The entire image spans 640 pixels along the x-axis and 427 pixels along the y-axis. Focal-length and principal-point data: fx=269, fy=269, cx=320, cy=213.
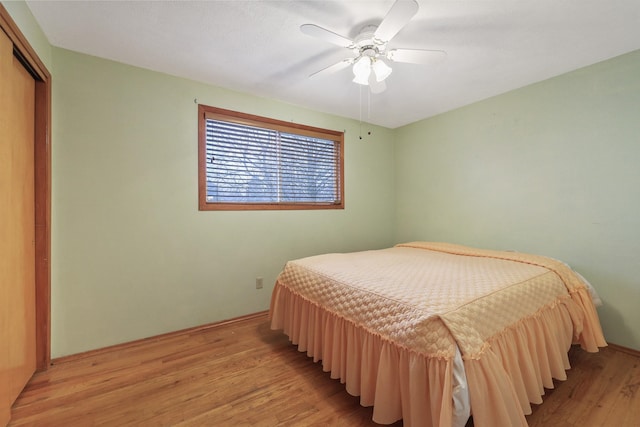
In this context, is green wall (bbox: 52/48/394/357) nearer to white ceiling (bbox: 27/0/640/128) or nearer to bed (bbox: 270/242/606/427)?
white ceiling (bbox: 27/0/640/128)

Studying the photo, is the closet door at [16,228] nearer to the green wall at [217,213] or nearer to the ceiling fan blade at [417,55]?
the green wall at [217,213]

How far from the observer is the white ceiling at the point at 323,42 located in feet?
5.27

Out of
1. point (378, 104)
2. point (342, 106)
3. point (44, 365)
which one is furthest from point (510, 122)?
point (44, 365)

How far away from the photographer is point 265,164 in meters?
2.89

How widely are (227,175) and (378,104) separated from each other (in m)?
1.85

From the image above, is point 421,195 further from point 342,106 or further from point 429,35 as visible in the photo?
point 429,35

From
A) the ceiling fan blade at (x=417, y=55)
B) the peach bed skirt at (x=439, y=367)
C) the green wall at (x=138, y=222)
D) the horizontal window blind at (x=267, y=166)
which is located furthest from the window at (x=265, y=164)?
the ceiling fan blade at (x=417, y=55)

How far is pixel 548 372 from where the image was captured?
61.7 inches

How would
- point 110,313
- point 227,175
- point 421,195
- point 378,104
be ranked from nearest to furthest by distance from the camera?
point 110,313 → point 227,175 → point 378,104 → point 421,195

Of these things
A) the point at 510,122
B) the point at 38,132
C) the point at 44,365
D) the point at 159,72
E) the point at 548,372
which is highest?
the point at 159,72

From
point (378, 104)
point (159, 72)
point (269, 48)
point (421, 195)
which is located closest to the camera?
point (269, 48)

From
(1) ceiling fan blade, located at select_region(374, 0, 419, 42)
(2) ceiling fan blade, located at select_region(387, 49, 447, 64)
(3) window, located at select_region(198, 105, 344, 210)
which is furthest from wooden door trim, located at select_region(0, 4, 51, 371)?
(2) ceiling fan blade, located at select_region(387, 49, 447, 64)

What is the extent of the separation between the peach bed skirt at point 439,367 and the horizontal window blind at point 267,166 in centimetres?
133

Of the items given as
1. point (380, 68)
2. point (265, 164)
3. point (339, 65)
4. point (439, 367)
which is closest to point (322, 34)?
point (339, 65)
